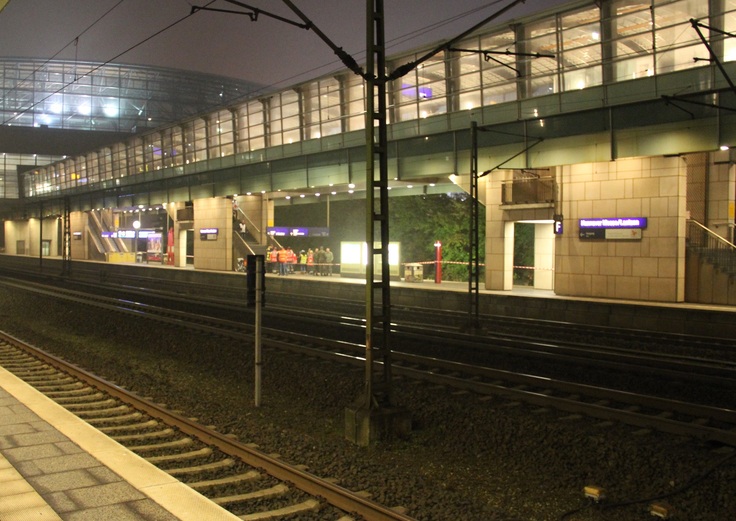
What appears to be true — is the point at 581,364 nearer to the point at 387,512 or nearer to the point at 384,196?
the point at 384,196

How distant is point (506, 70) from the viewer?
26344mm

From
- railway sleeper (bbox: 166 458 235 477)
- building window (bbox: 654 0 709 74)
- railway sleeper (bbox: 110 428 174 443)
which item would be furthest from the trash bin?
railway sleeper (bbox: 166 458 235 477)

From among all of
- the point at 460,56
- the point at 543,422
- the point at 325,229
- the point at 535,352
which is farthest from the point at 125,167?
the point at 543,422

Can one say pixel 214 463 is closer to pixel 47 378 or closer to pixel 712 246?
pixel 47 378

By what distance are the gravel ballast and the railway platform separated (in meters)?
1.84

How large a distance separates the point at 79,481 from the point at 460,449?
461cm

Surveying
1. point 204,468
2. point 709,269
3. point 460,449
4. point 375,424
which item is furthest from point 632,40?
point 204,468

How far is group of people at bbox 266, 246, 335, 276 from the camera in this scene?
38.2 metres

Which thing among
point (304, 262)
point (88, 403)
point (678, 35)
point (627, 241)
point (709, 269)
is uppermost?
point (678, 35)

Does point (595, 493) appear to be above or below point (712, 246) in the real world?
below

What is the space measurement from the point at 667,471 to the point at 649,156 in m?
16.8

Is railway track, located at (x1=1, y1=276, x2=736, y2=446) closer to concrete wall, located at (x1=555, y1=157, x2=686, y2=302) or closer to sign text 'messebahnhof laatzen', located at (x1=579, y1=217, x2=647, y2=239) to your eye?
concrete wall, located at (x1=555, y1=157, x2=686, y2=302)

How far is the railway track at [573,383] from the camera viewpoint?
9188mm

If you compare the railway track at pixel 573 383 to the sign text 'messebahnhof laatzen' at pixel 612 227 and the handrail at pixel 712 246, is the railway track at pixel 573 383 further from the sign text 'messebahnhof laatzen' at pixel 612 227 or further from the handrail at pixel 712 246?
the handrail at pixel 712 246
